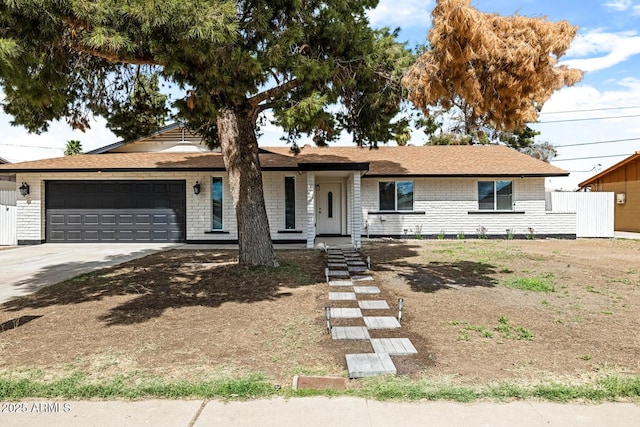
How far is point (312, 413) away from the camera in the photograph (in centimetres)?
305

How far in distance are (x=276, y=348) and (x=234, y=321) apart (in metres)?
1.26

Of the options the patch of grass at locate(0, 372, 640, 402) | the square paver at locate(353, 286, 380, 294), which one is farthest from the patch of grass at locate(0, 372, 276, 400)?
the square paver at locate(353, 286, 380, 294)

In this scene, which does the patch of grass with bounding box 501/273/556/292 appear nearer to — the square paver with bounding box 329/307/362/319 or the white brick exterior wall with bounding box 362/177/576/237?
the square paver with bounding box 329/307/362/319

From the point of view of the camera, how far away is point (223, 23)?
5332 millimetres

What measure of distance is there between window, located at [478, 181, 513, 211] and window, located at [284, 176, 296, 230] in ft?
25.1


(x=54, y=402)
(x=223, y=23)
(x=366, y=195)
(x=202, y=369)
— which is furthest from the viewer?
(x=366, y=195)

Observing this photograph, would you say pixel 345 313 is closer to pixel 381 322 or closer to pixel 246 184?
pixel 381 322

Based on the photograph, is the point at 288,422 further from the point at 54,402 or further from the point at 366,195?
the point at 366,195

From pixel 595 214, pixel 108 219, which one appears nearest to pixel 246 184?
pixel 108 219

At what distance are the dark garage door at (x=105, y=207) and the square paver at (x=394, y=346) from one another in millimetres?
12409

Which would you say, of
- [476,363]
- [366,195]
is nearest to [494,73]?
[476,363]

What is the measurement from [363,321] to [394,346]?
106cm

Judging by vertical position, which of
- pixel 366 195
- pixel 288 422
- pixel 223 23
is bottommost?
pixel 288 422

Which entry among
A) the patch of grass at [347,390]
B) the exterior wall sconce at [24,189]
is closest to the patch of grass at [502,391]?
the patch of grass at [347,390]
